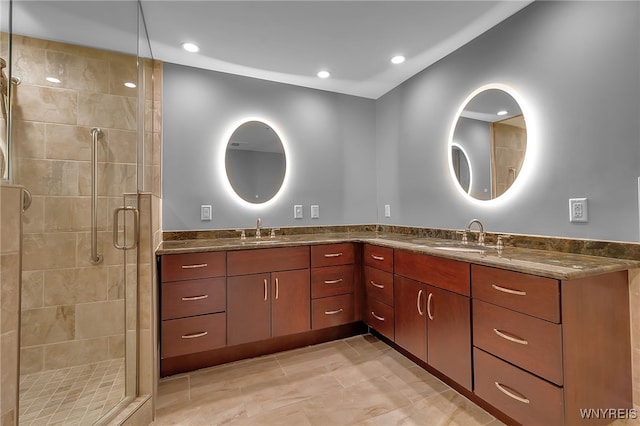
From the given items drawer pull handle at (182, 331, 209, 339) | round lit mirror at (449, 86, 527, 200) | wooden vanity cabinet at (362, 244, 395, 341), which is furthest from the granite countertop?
drawer pull handle at (182, 331, 209, 339)

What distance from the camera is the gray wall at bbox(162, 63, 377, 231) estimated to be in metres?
2.51

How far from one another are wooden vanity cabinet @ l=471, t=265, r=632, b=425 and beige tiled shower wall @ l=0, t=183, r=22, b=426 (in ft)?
6.70

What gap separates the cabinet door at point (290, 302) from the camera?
88.5 inches

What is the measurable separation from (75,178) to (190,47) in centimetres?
129

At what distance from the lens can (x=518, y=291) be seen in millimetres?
1350

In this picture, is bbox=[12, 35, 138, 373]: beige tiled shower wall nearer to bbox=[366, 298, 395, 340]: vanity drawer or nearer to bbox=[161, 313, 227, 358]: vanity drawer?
bbox=[161, 313, 227, 358]: vanity drawer

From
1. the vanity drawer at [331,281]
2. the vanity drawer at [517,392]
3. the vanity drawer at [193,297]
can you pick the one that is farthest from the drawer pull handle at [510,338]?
the vanity drawer at [193,297]

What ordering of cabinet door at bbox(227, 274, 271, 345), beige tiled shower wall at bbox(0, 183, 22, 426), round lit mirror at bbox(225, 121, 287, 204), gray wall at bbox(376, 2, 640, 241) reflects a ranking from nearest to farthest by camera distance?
1. beige tiled shower wall at bbox(0, 183, 22, 426)
2. gray wall at bbox(376, 2, 640, 241)
3. cabinet door at bbox(227, 274, 271, 345)
4. round lit mirror at bbox(225, 121, 287, 204)

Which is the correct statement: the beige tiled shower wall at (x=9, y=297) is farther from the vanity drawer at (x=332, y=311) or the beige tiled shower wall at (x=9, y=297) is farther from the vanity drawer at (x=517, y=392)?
the vanity drawer at (x=517, y=392)

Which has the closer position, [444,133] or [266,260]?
[266,260]

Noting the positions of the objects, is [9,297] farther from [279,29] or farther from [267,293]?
[279,29]

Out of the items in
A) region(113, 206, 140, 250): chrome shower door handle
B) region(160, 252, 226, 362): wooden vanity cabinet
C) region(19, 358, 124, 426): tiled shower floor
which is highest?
region(113, 206, 140, 250): chrome shower door handle

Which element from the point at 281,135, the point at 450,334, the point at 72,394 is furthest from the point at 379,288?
the point at 72,394

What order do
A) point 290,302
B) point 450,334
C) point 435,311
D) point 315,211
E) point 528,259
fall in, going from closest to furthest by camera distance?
point 528,259 → point 450,334 → point 435,311 → point 290,302 → point 315,211
